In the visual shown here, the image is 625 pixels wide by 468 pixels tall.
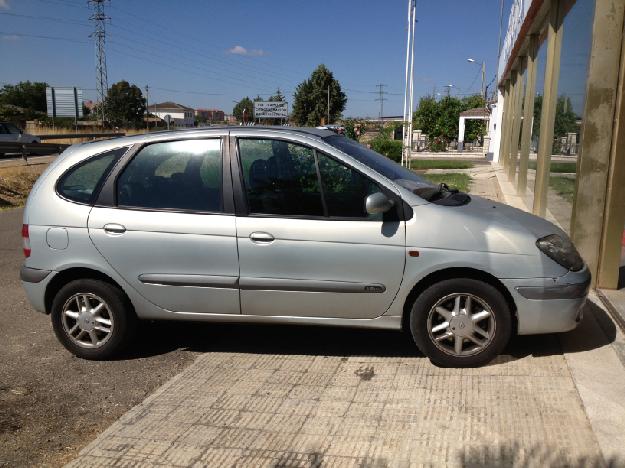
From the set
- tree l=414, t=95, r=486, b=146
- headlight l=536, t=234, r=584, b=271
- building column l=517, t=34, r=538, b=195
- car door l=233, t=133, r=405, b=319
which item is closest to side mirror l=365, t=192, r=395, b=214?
car door l=233, t=133, r=405, b=319

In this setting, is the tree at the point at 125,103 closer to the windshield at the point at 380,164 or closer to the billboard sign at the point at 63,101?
the billboard sign at the point at 63,101

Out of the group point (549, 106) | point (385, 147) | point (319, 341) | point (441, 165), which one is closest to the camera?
point (319, 341)

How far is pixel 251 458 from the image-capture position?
3.17 meters

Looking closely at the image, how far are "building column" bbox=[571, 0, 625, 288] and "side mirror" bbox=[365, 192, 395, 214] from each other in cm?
255

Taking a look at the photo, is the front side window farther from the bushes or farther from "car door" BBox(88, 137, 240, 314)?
the bushes

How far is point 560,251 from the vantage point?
416 centimetres

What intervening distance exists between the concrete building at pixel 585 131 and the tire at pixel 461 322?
2074mm

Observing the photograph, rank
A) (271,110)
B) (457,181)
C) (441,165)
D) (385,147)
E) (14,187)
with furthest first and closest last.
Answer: (271,110) < (441,165) < (385,147) < (457,181) < (14,187)

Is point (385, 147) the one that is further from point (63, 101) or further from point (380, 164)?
point (63, 101)

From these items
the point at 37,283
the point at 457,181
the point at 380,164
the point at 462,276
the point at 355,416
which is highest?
the point at 380,164

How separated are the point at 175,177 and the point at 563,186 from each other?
5.16m

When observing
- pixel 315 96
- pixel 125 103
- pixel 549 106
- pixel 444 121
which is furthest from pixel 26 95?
pixel 549 106

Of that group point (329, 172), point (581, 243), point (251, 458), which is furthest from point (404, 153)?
point (251, 458)

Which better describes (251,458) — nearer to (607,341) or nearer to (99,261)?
(99,261)
